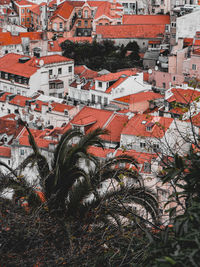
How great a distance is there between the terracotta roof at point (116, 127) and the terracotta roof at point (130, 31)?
3359cm

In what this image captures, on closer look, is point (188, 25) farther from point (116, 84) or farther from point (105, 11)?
point (105, 11)

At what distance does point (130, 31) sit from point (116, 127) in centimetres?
3655

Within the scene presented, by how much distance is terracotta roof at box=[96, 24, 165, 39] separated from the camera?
6738 centimetres

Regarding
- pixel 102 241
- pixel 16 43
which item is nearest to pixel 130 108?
pixel 16 43

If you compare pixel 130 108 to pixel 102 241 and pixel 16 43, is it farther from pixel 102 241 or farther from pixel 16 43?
pixel 102 241

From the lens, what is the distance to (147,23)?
7038cm

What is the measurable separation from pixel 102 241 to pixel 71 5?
247 feet

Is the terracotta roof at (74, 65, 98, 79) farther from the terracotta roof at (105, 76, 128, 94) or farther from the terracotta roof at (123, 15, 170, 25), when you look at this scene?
the terracotta roof at (123, 15, 170, 25)

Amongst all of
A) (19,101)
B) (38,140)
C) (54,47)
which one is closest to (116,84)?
(19,101)

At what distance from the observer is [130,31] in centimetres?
6831

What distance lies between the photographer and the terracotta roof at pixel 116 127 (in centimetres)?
3356

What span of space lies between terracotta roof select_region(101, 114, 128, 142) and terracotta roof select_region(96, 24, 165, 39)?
33595 millimetres

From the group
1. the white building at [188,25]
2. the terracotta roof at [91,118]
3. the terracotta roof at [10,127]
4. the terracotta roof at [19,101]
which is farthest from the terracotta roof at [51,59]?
the terracotta roof at [91,118]

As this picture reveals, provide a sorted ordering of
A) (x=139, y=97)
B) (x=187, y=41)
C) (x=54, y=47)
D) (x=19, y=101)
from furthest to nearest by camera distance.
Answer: (x=54, y=47) < (x=187, y=41) < (x=19, y=101) < (x=139, y=97)
